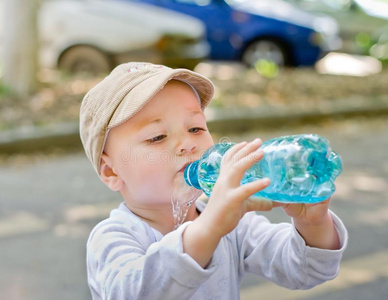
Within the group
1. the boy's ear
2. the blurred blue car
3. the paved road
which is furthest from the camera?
the blurred blue car

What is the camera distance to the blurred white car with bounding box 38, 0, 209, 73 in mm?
10203

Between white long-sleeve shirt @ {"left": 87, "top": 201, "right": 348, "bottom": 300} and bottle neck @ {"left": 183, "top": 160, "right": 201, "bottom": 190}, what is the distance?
0.17m

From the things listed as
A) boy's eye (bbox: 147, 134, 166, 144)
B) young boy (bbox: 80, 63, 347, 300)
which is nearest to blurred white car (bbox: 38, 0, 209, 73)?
young boy (bbox: 80, 63, 347, 300)

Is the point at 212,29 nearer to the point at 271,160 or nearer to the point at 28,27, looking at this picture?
the point at 28,27

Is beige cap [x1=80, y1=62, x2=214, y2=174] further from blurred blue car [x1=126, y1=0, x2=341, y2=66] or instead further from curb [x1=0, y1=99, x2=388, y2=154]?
blurred blue car [x1=126, y1=0, x2=341, y2=66]

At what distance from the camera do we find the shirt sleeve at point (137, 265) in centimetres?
154

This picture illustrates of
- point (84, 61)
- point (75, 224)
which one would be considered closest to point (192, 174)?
point (75, 224)

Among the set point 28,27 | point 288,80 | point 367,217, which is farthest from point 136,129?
point 288,80

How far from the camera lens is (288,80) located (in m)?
10.4

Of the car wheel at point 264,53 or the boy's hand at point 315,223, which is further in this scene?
the car wheel at point 264,53

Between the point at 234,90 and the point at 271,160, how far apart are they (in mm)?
7827

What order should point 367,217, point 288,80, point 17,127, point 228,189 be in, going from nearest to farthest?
point 228,189 → point 367,217 → point 17,127 → point 288,80

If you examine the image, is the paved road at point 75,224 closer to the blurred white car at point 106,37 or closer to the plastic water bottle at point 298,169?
the plastic water bottle at point 298,169

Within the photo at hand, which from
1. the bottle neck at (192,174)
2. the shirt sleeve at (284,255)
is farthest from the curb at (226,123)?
the bottle neck at (192,174)
